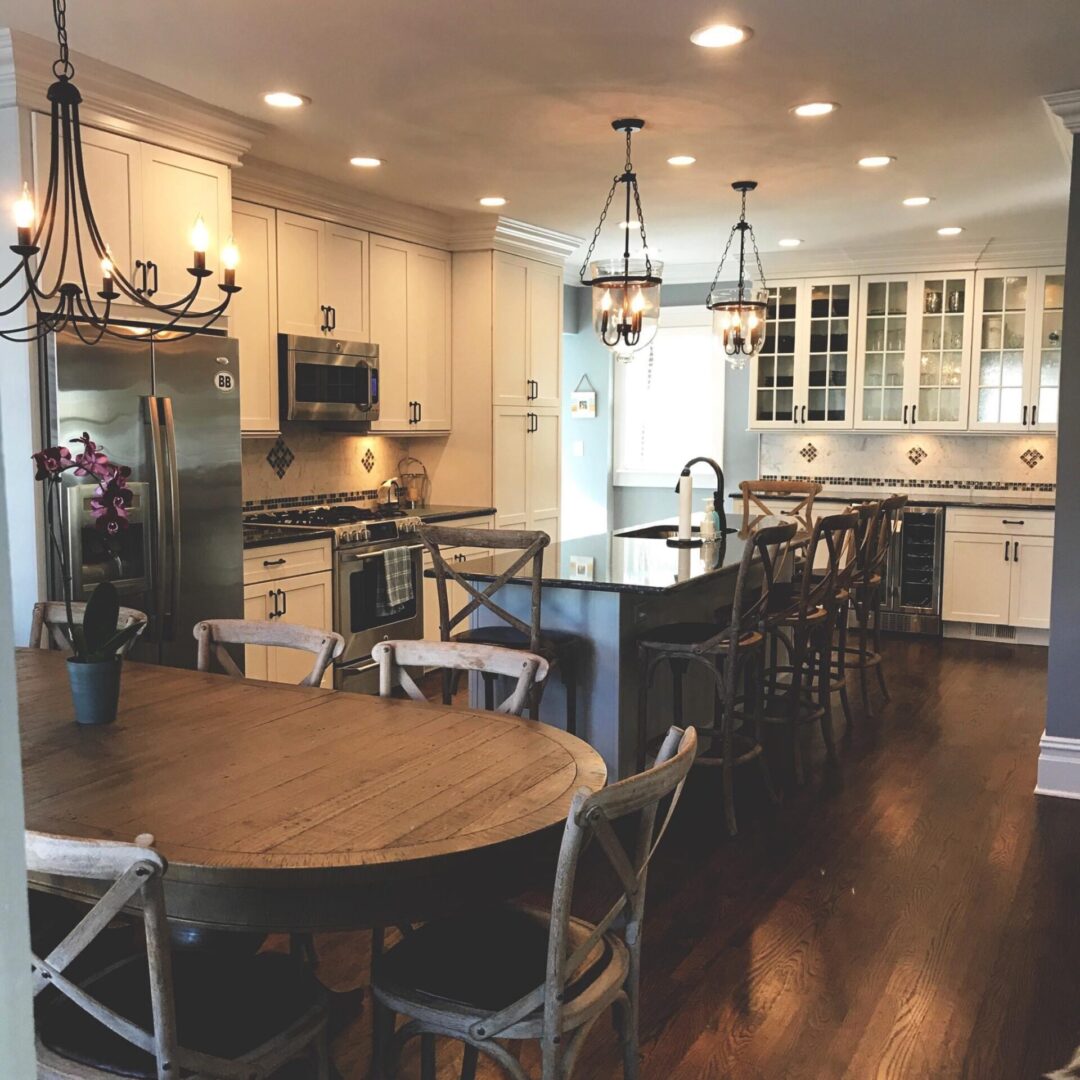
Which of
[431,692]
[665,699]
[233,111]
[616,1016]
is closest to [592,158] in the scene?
[233,111]

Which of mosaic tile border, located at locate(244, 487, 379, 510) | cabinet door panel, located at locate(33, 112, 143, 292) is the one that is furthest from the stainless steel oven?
cabinet door panel, located at locate(33, 112, 143, 292)

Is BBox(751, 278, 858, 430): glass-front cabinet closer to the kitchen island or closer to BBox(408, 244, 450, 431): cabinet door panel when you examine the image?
BBox(408, 244, 450, 431): cabinet door panel

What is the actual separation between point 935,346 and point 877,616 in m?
2.50

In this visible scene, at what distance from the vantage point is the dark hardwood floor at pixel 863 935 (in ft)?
8.11

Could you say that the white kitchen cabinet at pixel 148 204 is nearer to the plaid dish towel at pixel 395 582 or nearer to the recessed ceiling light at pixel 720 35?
the plaid dish towel at pixel 395 582

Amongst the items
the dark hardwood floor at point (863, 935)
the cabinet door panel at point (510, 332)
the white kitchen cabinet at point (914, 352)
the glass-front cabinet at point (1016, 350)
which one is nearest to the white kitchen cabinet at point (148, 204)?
the cabinet door panel at point (510, 332)

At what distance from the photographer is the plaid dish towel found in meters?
5.47

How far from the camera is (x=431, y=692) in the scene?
5.83m

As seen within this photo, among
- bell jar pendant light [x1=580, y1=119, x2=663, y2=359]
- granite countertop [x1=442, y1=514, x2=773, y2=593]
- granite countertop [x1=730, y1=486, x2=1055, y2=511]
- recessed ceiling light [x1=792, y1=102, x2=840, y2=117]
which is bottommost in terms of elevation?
granite countertop [x1=442, y1=514, x2=773, y2=593]

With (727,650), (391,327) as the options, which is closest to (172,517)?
(727,650)

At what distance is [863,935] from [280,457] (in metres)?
3.95

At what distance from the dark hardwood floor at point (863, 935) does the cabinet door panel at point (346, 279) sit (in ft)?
10.0

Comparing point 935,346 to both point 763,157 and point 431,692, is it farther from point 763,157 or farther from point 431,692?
point 431,692

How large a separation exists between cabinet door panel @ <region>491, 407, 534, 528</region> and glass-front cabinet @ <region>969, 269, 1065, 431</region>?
307 centimetres
